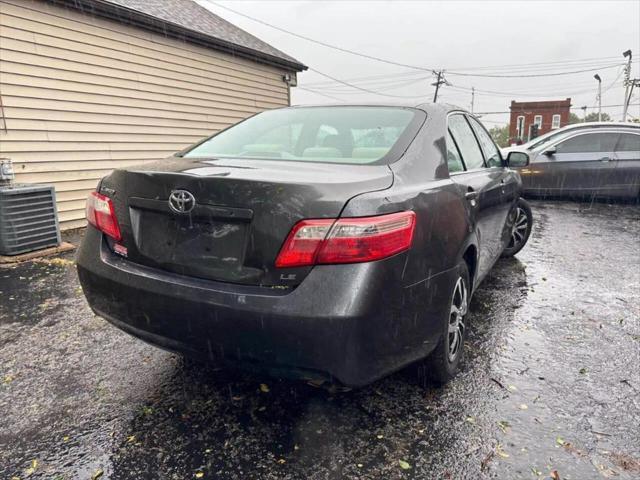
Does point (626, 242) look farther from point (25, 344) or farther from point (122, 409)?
point (25, 344)

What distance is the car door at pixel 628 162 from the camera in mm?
8375

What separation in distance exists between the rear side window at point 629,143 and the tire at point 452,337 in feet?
26.4

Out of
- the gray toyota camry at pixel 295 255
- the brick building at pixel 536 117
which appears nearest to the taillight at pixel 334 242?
the gray toyota camry at pixel 295 255

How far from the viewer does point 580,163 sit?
8562 mm

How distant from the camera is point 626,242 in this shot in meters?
5.70

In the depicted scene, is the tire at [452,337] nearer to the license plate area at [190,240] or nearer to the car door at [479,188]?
the car door at [479,188]

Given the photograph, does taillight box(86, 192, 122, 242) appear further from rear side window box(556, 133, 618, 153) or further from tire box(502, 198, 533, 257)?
rear side window box(556, 133, 618, 153)

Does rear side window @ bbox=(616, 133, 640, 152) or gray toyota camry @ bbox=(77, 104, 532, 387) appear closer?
gray toyota camry @ bbox=(77, 104, 532, 387)

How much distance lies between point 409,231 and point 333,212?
1.13ft

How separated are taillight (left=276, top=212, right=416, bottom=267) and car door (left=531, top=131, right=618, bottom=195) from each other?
8530 millimetres

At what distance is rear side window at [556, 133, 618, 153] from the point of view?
850cm

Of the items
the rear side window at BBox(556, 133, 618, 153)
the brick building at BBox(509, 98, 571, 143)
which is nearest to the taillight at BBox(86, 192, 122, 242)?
the rear side window at BBox(556, 133, 618, 153)

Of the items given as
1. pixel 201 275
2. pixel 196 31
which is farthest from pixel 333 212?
pixel 196 31

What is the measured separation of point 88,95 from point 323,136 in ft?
18.6
